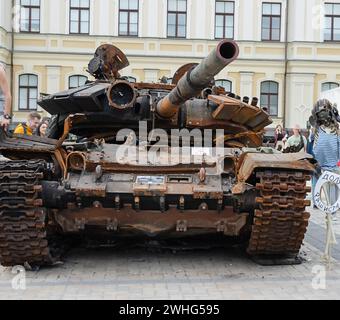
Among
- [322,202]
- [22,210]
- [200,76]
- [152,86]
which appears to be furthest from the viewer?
[152,86]

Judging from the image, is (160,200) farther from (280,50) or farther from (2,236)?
(280,50)

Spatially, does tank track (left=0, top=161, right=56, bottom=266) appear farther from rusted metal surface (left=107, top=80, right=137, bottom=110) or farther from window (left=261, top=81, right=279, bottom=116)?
window (left=261, top=81, right=279, bottom=116)

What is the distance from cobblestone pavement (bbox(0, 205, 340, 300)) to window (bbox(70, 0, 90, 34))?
77.7 ft

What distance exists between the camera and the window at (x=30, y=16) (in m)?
30.3

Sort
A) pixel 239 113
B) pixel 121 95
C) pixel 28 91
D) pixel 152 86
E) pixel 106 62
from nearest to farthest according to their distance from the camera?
pixel 121 95 → pixel 239 113 → pixel 152 86 → pixel 106 62 → pixel 28 91

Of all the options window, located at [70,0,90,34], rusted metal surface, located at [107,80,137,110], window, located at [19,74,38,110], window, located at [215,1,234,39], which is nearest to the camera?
rusted metal surface, located at [107,80,137,110]

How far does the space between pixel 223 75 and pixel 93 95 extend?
78.8ft

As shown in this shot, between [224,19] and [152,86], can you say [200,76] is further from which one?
[224,19]

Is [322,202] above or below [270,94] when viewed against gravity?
below

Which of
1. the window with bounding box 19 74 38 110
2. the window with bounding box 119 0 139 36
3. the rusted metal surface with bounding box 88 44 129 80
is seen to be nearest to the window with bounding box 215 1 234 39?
the window with bounding box 119 0 139 36

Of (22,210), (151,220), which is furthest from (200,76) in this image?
(22,210)

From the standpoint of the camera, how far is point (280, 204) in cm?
647

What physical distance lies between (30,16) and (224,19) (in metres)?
9.63

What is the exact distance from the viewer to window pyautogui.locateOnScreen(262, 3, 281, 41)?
31097mm
